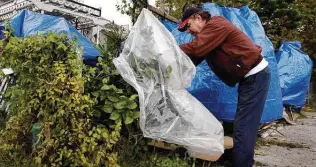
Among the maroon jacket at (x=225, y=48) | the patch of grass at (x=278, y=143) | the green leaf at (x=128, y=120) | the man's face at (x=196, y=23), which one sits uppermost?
the man's face at (x=196, y=23)

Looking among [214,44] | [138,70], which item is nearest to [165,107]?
[138,70]

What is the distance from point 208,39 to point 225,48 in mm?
186

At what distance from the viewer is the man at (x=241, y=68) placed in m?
2.38

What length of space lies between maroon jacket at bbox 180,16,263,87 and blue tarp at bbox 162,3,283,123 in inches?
42.8

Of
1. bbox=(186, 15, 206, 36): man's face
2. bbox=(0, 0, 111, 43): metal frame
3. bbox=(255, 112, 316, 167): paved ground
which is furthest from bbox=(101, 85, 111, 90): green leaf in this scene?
bbox=(0, 0, 111, 43): metal frame

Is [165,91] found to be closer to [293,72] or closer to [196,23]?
[196,23]

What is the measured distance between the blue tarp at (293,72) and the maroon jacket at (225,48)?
15.3 ft

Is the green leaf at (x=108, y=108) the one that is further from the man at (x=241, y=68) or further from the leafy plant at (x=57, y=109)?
the man at (x=241, y=68)

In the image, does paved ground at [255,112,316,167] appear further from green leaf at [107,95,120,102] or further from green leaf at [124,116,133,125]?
green leaf at [107,95,120,102]

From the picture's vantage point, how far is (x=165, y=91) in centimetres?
236

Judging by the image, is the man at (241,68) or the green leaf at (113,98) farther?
the green leaf at (113,98)

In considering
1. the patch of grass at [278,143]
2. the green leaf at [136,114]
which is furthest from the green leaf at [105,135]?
the patch of grass at [278,143]

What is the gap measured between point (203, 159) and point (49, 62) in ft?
5.12

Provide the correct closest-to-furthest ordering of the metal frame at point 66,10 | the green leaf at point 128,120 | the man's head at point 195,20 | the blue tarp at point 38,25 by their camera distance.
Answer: the green leaf at point 128,120 < the man's head at point 195,20 < the blue tarp at point 38,25 < the metal frame at point 66,10
